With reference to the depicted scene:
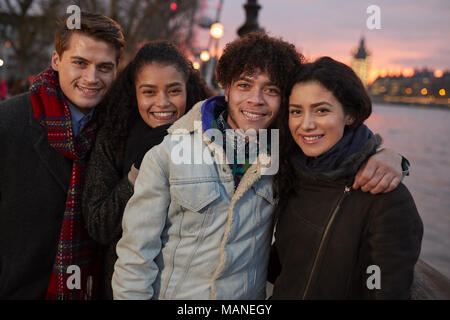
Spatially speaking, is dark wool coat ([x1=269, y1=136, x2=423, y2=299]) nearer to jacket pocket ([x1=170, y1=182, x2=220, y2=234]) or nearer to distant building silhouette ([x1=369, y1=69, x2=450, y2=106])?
jacket pocket ([x1=170, y1=182, x2=220, y2=234])

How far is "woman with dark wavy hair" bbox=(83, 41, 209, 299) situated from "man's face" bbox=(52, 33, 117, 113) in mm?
155

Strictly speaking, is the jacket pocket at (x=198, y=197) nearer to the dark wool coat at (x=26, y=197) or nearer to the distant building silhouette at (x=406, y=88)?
the dark wool coat at (x=26, y=197)

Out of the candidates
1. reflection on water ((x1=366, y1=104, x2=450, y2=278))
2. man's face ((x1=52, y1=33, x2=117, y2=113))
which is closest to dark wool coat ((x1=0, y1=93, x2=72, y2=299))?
man's face ((x1=52, y1=33, x2=117, y2=113))

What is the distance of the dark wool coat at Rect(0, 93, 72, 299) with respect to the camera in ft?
7.50

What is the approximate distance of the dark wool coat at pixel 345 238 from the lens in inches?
69.1

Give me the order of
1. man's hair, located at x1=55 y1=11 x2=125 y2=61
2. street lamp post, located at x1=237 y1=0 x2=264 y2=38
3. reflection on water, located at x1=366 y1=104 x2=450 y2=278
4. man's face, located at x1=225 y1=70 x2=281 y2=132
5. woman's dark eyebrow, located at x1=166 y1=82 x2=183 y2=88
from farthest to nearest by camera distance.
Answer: street lamp post, located at x1=237 y1=0 x2=264 y2=38 → reflection on water, located at x1=366 y1=104 x2=450 y2=278 → woman's dark eyebrow, located at x1=166 y1=82 x2=183 y2=88 → man's hair, located at x1=55 y1=11 x2=125 y2=61 → man's face, located at x1=225 y1=70 x2=281 y2=132

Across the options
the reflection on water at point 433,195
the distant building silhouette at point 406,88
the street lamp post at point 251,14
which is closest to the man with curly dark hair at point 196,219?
the reflection on water at point 433,195

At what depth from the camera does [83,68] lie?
97.3 inches

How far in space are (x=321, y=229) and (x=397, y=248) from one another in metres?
0.39

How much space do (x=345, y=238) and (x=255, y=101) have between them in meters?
0.96

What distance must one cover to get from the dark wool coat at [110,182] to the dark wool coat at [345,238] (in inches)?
40.6

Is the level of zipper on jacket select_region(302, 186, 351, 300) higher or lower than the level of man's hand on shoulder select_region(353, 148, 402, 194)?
lower

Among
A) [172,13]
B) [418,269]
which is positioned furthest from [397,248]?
[172,13]
